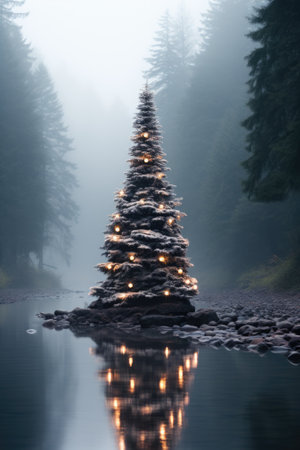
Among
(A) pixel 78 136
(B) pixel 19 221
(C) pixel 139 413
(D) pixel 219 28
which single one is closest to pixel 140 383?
(C) pixel 139 413

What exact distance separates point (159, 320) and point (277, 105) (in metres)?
9.92

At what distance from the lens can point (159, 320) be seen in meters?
21.6

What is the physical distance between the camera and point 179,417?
799 centimetres

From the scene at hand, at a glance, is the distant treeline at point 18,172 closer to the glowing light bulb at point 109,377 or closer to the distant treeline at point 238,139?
the distant treeline at point 238,139

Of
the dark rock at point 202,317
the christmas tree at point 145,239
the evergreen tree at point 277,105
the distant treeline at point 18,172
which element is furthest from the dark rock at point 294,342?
the distant treeline at point 18,172

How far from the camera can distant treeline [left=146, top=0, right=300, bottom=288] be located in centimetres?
2566

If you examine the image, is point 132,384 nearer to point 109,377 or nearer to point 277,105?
point 109,377

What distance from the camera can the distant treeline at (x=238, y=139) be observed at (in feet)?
84.2

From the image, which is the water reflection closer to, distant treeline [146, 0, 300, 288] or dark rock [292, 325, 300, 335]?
dark rock [292, 325, 300, 335]

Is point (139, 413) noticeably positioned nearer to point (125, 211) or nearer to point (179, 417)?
point (179, 417)

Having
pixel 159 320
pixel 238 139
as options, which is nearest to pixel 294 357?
pixel 159 320

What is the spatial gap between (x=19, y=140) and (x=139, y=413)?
4695 cm

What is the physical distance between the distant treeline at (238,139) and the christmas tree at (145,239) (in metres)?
4.00

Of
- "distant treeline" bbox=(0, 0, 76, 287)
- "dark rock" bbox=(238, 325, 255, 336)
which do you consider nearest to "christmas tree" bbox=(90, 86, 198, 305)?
"dark rock" bbox=(238, 325, 255, 336)
